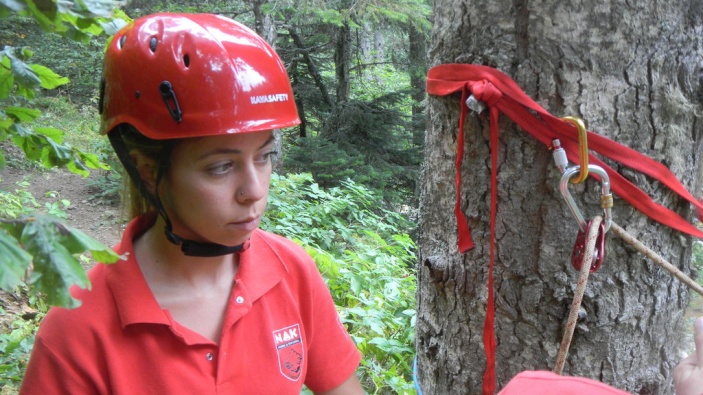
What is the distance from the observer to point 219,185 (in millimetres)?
1450

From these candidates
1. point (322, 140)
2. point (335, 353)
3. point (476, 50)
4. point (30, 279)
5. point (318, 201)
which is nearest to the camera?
point (30, 279)

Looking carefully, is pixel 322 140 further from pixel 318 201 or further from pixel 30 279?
pixel 30 279

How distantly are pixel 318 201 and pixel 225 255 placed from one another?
17.4ft

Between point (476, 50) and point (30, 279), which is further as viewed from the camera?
point (476, 50)

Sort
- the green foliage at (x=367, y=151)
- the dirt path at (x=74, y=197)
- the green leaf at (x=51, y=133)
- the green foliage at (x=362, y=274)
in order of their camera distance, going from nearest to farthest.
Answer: the green leaf at (x=51, y=133)
the green foliage at (x=362, y=274)
the dirt path at (x=74, y=197)
the green foliage at (x=367, y=151)

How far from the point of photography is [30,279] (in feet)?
2.49

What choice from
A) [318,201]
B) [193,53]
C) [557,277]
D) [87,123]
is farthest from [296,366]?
[87,123]

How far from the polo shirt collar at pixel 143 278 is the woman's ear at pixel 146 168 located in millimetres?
171

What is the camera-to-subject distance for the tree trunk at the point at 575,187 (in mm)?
1487

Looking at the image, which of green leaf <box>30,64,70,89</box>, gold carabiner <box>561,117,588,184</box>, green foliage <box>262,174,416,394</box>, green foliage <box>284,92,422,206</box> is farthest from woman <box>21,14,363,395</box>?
green foliage <box>284,92,422,206</box>

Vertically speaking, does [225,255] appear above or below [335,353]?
above

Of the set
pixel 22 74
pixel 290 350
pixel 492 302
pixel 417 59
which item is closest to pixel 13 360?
pixel 290 350

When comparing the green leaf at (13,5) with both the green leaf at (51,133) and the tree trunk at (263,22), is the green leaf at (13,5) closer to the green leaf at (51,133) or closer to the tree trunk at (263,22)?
the green leaf at (51,133)

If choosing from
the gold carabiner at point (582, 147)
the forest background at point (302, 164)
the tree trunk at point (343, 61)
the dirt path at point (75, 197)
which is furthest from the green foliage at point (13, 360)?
the tree trunk at point (343, 61)
